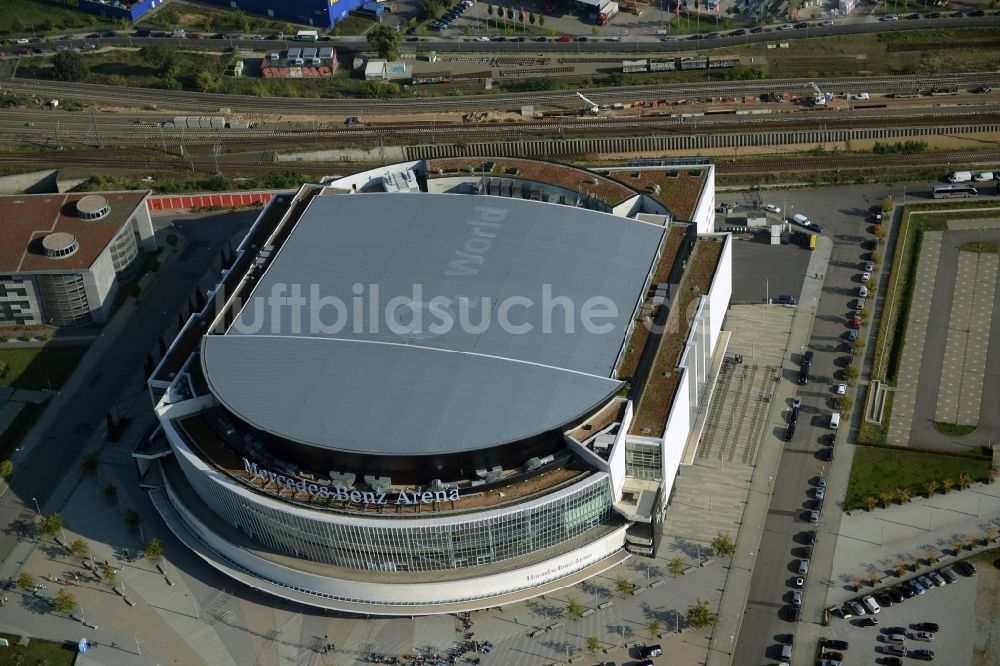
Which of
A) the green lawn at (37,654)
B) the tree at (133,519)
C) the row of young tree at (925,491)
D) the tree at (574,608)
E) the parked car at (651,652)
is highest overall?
the row of young tree at (925,491)

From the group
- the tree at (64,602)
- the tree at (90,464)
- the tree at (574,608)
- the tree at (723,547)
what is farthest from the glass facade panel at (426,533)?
the tree at (90,464)

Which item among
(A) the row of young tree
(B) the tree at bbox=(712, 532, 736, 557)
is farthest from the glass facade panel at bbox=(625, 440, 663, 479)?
(A) the row of young tree

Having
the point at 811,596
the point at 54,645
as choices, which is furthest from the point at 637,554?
the point at 54,645

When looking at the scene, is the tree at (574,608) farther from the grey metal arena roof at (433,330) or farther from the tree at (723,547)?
the grey metal arena roof at (433,330)

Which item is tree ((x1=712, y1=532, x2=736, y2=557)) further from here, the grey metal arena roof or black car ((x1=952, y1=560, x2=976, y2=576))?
black car ((x1=952, y1=560, x2=976, y2=576))

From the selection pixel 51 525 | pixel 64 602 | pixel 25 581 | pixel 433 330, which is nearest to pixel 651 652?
pixel 433 330

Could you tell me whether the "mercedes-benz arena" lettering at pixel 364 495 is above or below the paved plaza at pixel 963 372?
above

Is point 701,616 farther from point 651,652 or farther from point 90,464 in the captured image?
point 90,464
